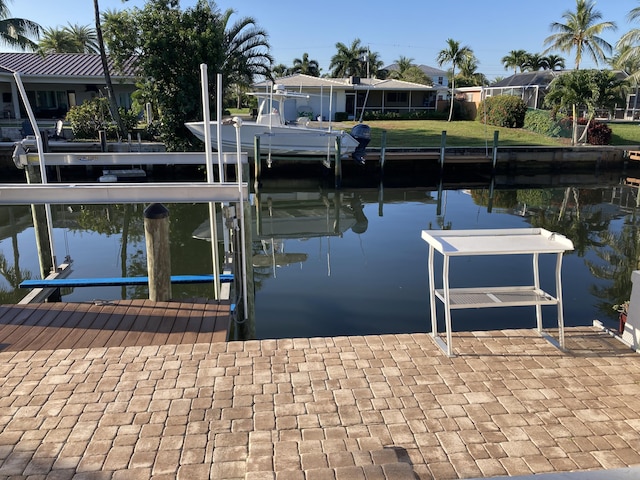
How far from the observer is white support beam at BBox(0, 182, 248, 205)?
5324 millimetres

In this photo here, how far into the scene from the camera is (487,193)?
20484 mm

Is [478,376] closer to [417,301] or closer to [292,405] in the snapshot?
[292,405]

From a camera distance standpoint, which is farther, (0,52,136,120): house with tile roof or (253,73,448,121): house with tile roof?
(253,73,448,121): house with tile roof

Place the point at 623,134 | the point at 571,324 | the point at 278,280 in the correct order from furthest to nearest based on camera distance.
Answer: the point at 623,134
the point at 278,280
the point at 571,324

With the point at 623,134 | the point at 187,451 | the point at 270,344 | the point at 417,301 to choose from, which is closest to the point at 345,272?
the point at 417,301

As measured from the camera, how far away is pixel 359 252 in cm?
1174

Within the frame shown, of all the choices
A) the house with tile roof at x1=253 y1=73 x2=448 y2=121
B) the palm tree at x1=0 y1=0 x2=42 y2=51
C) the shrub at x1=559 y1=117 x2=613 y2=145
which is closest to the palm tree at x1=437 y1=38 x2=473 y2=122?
the house with tile roof at x1=253 y1=73 x2=448 y2=121

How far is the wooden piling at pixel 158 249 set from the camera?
18.1 feet

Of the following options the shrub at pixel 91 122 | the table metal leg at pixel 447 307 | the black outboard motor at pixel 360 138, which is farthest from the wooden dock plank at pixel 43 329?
the shrub at pixel 91 122

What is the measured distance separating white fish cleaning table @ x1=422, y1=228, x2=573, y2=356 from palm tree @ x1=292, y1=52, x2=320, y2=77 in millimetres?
55219

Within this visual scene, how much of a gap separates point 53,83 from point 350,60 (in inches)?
1236

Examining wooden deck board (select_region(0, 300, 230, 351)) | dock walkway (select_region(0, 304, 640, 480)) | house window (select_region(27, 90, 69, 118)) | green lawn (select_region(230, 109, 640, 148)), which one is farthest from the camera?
house window (select_region(27, 90, 69, 118))

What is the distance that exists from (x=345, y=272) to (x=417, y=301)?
204 cm

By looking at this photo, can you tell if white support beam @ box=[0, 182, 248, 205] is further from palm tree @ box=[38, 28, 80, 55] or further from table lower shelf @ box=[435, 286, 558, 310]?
palm tree @ box=[38, 28, 80, 55]
